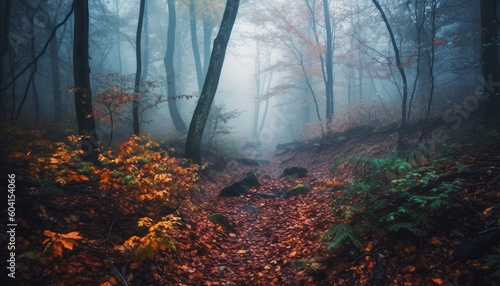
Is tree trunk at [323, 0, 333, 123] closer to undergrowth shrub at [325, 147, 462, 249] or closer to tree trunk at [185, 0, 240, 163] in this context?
tree trunk at [185, 0, 240, 163]

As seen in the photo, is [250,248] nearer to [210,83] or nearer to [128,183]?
[128,183]

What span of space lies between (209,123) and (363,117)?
9.70 m

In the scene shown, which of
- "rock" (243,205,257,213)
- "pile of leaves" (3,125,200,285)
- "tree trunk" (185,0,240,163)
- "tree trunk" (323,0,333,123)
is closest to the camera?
"pile of leaves" (3,125,200,285)

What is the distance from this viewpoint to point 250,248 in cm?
466

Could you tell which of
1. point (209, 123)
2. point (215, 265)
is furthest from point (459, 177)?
point (209, 123)

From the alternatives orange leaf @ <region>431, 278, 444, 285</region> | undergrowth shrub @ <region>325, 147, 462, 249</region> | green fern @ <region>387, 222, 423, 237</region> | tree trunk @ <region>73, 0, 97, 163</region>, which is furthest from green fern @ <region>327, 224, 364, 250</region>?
tree trunk @ <region>73, 0, 97, 163</region>

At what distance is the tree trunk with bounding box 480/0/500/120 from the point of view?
24.2 feet

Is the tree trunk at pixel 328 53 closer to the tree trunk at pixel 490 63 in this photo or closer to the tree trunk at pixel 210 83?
the tree trunk at pixel 490 63

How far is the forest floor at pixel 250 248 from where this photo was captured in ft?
9.07

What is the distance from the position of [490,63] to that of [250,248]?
32.2 feet

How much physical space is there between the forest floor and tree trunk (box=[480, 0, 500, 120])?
11.5ft

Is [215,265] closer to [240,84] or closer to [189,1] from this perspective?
[189,1]

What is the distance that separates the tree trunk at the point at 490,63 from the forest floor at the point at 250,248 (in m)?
3.52

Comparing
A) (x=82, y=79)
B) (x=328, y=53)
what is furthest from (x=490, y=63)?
(x=82, y=79)
